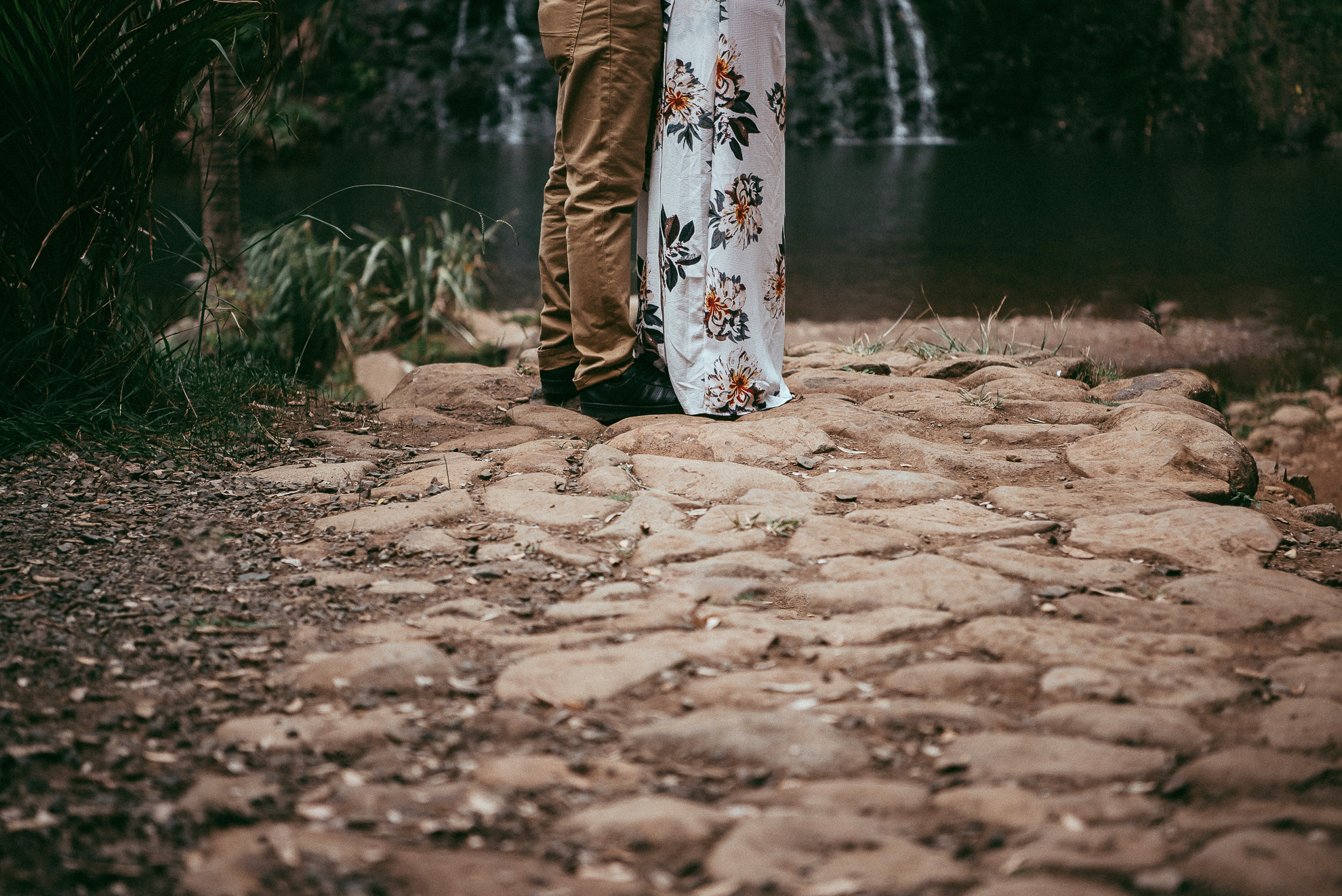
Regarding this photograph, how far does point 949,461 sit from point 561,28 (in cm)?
138

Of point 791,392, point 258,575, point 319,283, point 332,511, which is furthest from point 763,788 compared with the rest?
point 319,283

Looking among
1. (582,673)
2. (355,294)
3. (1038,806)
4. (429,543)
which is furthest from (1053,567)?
(355,294)

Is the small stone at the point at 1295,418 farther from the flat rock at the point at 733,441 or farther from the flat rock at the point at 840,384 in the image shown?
the flat rock at the point at 733,441

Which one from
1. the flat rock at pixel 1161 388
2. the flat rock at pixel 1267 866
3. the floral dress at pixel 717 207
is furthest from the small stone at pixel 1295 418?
the flat rock at pixel 1267 866

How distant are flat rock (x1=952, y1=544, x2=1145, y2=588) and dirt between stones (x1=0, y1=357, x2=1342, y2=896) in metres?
0.01

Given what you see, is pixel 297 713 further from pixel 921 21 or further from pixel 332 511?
pixel 921 21

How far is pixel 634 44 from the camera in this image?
2.43m

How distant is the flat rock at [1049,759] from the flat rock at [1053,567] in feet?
1.67

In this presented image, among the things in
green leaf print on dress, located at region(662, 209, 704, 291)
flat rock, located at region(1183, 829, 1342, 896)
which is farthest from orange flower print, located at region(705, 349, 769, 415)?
flat rock, located at region(1183, 829, 1342, 896)

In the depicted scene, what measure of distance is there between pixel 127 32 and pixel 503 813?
6.63 feet

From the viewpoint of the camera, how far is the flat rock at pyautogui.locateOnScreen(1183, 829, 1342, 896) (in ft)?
2.99

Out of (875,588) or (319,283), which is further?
(319,283)

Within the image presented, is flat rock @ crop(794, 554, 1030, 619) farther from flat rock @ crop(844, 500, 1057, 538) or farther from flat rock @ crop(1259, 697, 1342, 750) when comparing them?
flat rock @ crop(1259, 697, 1342, 750)

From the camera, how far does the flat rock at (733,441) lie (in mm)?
2295
